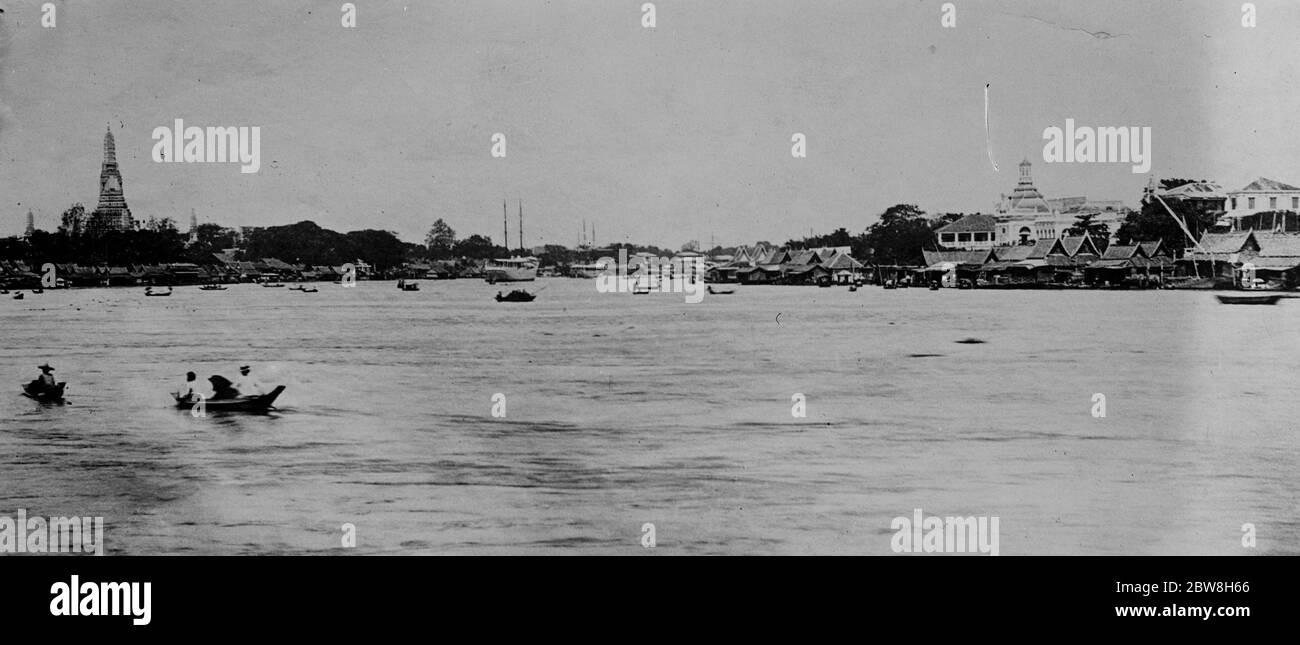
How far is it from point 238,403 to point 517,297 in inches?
500

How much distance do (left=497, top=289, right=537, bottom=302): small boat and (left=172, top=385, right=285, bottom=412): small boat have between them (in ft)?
35.5

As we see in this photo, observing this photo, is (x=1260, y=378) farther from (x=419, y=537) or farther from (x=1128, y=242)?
(x=419, y=537)

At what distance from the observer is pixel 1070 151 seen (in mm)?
7645

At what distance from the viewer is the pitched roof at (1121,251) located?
14.1m

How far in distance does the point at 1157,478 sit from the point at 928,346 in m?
6.86

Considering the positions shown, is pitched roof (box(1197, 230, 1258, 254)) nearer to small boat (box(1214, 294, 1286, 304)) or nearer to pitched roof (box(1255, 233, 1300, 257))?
pitched roof (box(1255, 233, 1300, 257))

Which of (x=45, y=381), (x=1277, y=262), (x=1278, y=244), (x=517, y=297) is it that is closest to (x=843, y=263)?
(x=517, y=297)

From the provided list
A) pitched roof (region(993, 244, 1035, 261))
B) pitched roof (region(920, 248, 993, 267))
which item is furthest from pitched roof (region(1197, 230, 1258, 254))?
pitched roof (region(920, 248, 993, 267))

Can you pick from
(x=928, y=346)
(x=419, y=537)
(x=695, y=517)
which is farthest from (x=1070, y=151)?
(x=928, y=346)

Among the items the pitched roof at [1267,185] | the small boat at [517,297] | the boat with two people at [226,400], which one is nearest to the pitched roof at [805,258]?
the small boat at [517,297]

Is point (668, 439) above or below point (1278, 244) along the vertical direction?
below

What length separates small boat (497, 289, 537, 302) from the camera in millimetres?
19891

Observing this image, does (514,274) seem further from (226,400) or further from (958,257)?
(958,257)

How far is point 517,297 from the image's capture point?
69.1 feet
